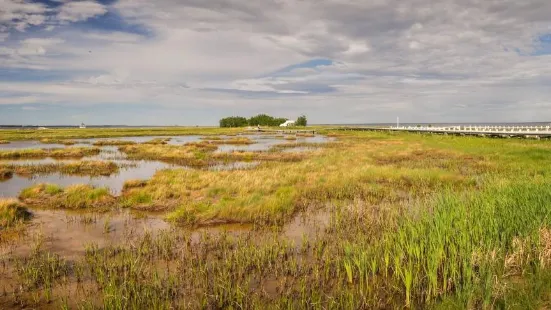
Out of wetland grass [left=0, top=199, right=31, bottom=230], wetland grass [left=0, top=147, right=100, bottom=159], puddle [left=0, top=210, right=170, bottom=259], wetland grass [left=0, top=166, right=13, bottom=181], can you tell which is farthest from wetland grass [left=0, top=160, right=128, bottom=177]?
puddle [left=0, top=210, right=170, bottom=259]

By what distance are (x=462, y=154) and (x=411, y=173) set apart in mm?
15672

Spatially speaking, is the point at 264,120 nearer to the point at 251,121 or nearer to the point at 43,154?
the point at 251,121

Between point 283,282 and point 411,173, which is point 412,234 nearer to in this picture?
point 283,282

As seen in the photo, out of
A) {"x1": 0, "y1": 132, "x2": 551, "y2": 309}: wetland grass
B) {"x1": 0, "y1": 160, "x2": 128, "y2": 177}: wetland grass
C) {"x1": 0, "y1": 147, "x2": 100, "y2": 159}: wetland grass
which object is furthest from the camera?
{"x1": 0, "y1": 147, "x2": 100, "y2": 159}: wetland grass

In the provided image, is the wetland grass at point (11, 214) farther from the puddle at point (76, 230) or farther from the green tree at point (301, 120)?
the green tree at point (301, 120)

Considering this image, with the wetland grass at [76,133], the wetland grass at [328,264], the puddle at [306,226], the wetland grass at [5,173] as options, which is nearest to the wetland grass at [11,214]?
the wetland grass at [328,264]

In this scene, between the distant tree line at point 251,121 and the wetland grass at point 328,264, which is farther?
the distant tree line at point 251,121

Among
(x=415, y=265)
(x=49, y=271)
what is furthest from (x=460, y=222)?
(x=49, y=271)

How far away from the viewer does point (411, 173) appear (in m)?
23.3

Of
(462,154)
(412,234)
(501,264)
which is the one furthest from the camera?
(462,154)

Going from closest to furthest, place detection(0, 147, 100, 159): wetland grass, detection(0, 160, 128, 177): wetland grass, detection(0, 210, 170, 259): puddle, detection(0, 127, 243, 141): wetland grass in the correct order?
detection(0, 210, 170, 259): puddle
detection(0, 160, 128, 177): wetland grass
detection(0, 147, 100, 159): wetland grass
detection(0, 127, 243, 141): wetland grass

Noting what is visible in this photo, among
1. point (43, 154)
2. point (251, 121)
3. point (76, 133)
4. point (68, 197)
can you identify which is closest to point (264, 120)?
point (251, 121)

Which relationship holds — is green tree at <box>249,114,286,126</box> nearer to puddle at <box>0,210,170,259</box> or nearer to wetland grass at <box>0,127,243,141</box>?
wetland grass at <box>0,127,243,141</box>

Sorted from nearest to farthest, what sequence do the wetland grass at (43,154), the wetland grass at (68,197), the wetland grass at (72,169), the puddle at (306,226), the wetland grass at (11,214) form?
→ the puddle at (306,226) < the wetland grass at (11,214) < the wetland grass at (68,197) < the wetland grass at (72,169) < the wetland grass at (43,154)
